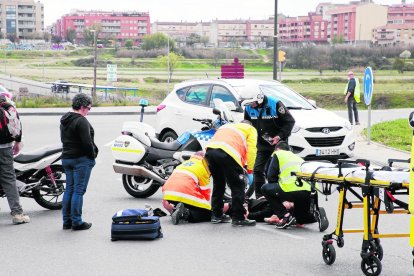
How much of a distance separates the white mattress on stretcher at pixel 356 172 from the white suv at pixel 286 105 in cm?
647

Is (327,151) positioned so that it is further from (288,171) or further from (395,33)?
(395,33)

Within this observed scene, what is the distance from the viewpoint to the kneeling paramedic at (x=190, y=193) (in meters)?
9.91

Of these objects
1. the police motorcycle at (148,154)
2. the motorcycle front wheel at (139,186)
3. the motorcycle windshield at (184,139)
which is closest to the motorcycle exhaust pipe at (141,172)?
the police motorcycle at (148,154)

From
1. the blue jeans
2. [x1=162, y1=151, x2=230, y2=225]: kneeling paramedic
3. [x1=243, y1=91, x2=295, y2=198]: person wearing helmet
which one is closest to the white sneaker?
the blue jeans

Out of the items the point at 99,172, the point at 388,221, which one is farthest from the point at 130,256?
the point at 99,172

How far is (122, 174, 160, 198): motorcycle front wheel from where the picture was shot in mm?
11773

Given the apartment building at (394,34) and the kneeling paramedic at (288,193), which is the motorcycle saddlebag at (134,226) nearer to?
the kneeling paramedic at (288,193)

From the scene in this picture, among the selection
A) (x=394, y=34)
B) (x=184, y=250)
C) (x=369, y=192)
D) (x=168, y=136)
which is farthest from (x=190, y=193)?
(x=394, y=34)

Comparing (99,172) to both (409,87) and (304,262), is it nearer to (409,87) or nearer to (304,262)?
(304,262)

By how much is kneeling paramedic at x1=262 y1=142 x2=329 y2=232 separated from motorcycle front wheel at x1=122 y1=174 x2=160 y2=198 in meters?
2.74

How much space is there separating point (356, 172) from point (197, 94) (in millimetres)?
9267

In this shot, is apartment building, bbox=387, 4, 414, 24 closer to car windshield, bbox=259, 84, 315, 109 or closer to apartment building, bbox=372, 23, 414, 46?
apartment building, bbox=372, 23, 414, 46

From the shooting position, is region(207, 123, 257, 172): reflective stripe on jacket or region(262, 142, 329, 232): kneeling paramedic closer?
region(262, 142, 329, 232): kneeling paramedic

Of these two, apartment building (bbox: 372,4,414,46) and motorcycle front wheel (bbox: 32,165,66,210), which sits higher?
apartment building (bbox: 372,4,414,46)
